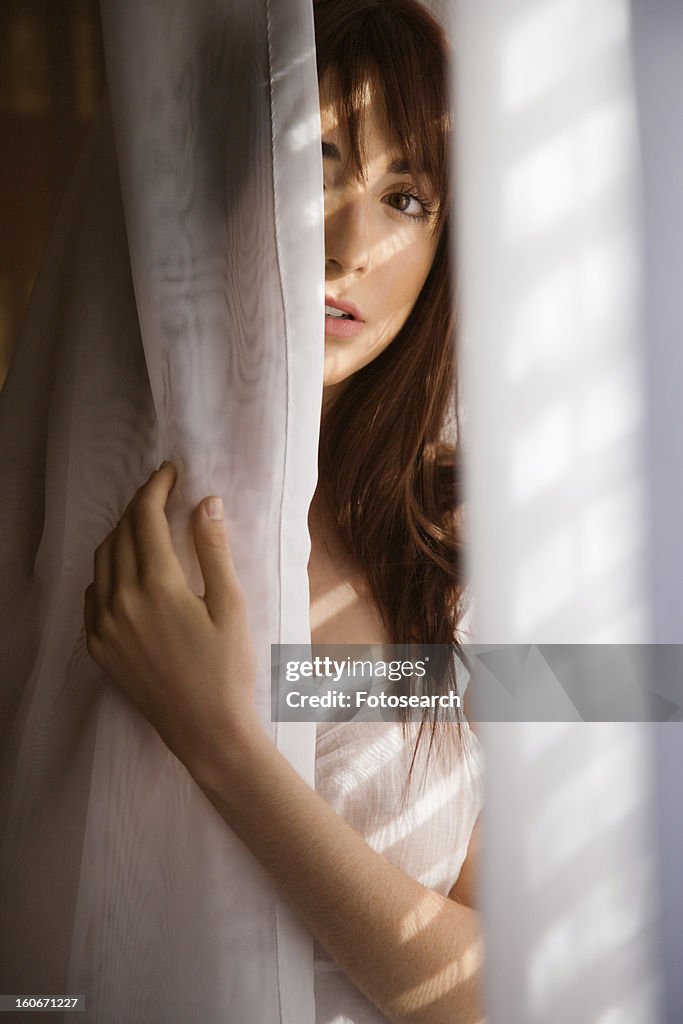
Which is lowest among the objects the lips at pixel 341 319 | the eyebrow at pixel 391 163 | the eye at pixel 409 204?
the lips at pixel 341 319

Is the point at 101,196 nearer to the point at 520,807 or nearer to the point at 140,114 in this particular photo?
the point at 140,114

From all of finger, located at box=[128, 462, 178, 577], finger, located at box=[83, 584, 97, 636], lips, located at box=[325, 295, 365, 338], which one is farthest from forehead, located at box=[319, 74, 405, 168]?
finger, located at box=[83, 584, 97, 636]

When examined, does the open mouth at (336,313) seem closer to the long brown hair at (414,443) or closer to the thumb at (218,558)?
the long brown hair at (414,443)

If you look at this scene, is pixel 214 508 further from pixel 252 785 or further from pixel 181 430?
pixel 252 785

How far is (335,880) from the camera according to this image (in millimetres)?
811

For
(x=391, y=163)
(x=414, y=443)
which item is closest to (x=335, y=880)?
(x=414, y=443)

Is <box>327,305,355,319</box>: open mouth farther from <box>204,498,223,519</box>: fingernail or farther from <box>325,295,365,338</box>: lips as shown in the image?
<box>204,498,223,519</box>: fingernail

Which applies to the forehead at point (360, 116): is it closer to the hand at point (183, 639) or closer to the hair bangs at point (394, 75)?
the hair bangs at point (394, 75)

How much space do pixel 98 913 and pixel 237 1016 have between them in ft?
0.47

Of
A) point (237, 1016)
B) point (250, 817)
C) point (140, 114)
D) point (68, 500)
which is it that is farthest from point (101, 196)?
point (237, 1016)

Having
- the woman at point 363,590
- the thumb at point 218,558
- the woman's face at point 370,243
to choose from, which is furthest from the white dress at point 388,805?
the woman's face at point 370,243

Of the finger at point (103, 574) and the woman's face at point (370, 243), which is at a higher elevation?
the woman's face at point (370, 243)

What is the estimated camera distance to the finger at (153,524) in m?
0.82

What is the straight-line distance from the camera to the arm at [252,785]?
81 cm
